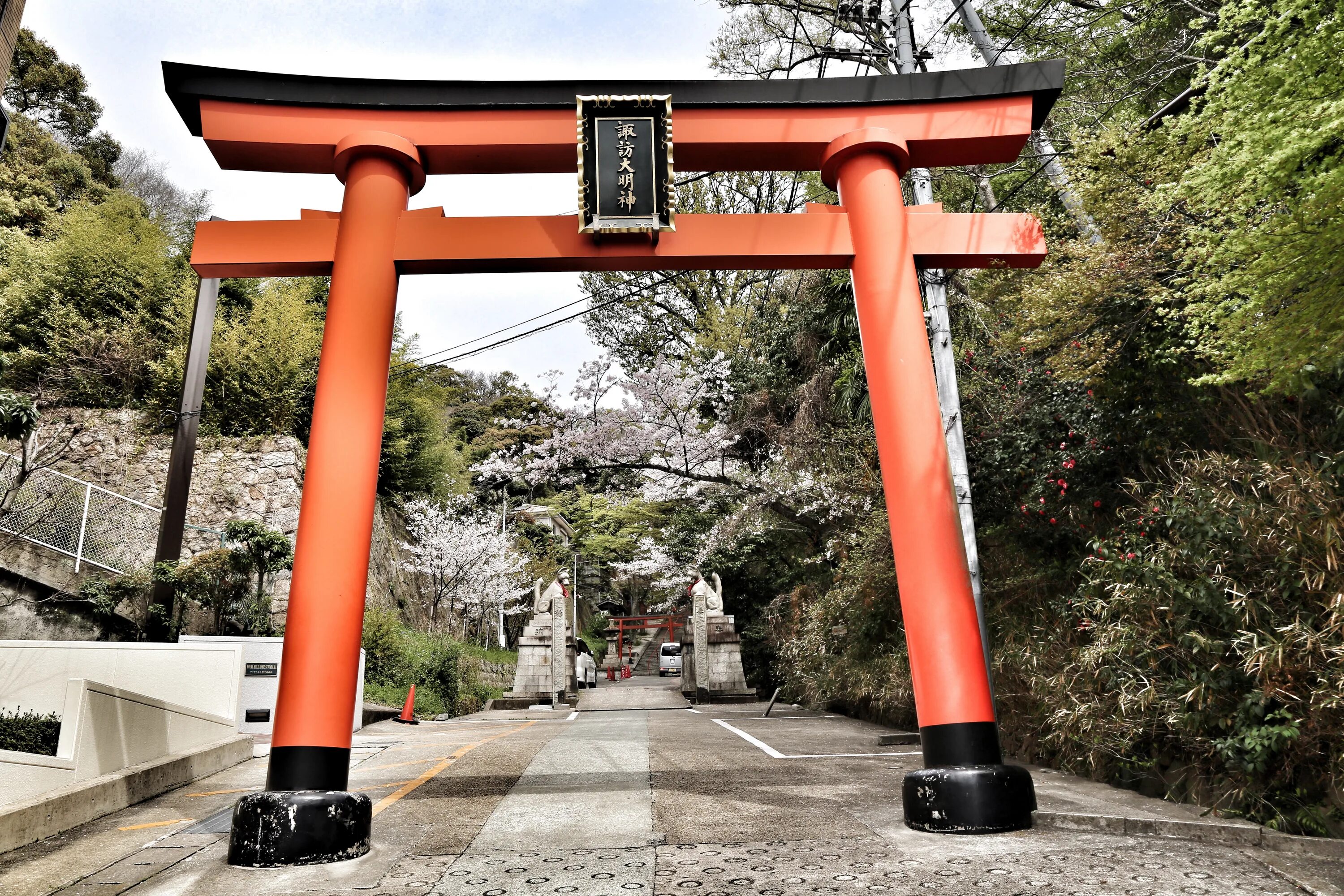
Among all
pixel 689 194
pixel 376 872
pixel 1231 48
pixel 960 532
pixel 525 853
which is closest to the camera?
pixel 376 872

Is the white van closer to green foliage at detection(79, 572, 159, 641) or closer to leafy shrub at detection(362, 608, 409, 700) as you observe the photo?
leafy shrub at detection(362, 608, 409, 700)

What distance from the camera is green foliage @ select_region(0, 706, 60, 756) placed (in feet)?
18.0

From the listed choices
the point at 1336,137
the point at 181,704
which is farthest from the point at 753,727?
the point at 1336,137

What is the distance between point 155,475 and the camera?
53.5ft

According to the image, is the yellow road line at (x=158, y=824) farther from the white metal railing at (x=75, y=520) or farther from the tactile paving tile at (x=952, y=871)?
the white metal railing at (x=75, y=520)

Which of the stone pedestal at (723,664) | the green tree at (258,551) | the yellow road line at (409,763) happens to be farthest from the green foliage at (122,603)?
the stone pedestal at (723,664)

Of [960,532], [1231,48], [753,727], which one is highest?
[1231,48]

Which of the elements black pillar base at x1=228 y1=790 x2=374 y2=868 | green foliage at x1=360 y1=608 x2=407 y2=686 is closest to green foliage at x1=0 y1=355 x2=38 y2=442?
black pillar base at x1=228 y1=790 x2=374 y2=868

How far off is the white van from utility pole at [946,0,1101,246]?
1166 inches

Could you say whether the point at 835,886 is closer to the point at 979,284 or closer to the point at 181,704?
the point at 181,704

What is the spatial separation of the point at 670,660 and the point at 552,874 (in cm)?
3442

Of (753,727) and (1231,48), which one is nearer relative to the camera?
(1231,48)

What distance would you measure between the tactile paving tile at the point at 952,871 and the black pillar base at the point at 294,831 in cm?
161

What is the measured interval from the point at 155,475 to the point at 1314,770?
19.2 m
